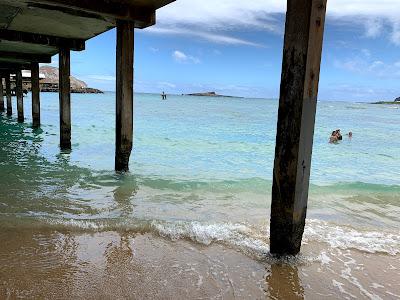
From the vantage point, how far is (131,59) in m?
7.86

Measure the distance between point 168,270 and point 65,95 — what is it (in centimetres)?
961

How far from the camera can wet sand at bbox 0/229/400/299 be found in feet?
11.2

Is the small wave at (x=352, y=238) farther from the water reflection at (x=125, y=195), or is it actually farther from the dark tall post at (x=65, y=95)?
the dark tall post at (x=65, y=95)

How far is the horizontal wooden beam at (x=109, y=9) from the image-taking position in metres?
6.86

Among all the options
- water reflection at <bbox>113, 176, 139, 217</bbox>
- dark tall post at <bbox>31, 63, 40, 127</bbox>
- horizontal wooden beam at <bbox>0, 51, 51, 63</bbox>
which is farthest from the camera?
dark tall post at <bbox>31, 63, 40, 127</bbox>

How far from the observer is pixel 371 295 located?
357 cm

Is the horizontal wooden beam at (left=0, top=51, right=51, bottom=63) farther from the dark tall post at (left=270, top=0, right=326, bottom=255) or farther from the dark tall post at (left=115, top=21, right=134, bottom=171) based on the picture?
the dark tall post at (left=270, top=0, right=326, bottom=255)

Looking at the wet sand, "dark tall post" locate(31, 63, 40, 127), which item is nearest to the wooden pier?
the wet sand

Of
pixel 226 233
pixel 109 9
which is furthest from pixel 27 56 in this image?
pixel 226 233

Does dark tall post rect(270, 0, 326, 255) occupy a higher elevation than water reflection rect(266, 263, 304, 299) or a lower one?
higher

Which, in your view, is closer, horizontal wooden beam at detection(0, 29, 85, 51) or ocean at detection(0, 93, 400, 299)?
ocean at detection(0, 93, 400, 299)

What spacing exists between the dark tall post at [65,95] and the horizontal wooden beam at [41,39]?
0.31 metres

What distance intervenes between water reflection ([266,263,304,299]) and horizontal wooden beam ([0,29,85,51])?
945 cm

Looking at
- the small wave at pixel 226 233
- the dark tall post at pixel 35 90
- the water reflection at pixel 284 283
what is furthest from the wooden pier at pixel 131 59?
the dark tall post at pixel 35 90
